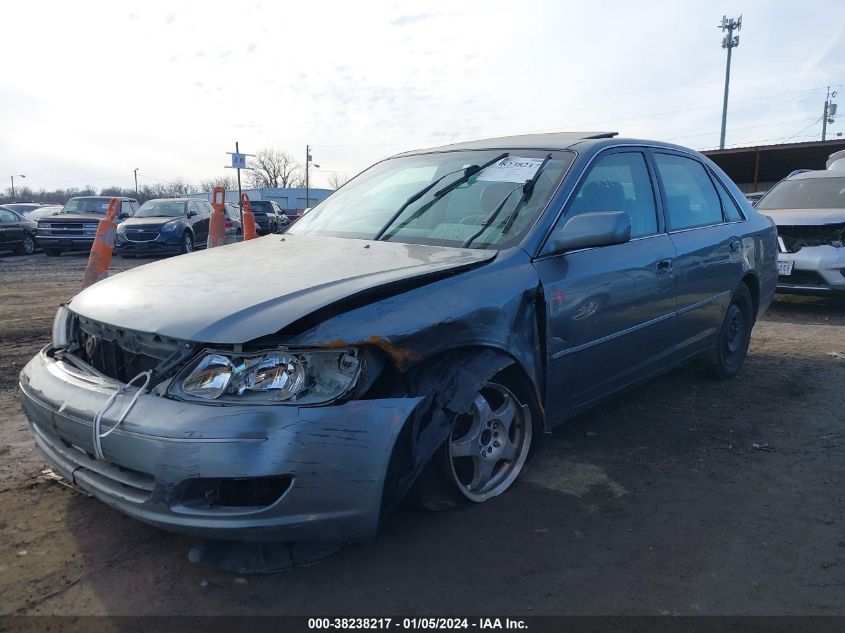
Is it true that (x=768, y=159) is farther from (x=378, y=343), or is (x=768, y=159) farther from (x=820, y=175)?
(x=378, y=343)

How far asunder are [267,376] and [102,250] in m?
4.65

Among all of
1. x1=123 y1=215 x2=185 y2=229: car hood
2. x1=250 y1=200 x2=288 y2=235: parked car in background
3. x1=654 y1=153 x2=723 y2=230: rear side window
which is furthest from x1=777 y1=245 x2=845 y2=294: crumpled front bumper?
x1=250 y1=200 x2=288 y2=235: parked car in background

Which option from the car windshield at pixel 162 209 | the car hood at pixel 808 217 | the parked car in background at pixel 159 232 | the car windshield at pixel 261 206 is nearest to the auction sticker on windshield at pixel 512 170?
the car hood at pixel 808 217

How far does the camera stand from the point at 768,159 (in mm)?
20328

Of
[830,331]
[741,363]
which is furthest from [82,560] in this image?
[830,331]

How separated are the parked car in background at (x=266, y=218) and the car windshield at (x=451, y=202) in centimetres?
2152

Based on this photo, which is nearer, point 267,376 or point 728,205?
point 267,376

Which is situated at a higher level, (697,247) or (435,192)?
(435,192)

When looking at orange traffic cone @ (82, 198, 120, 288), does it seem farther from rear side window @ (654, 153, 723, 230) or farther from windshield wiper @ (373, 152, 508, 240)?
rear side window @ (654, 153, 723, 230)

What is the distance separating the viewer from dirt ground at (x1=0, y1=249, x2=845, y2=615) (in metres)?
2.29

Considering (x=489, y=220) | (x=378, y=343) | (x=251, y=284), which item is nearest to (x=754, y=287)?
(x=489, y=220)

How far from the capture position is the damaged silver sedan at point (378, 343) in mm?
2191

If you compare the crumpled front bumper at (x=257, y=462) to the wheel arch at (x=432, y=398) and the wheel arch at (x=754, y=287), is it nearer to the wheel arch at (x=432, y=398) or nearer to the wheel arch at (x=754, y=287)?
the wheel arch at (x=432, y=398)

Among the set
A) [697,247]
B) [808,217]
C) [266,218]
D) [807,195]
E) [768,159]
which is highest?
[768,159]
